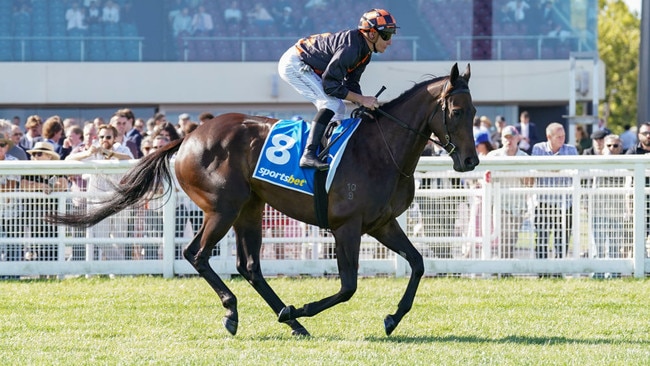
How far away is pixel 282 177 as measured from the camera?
6941mm

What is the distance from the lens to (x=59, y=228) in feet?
32.2

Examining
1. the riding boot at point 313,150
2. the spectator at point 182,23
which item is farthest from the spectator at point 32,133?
the spectator at point 182,23

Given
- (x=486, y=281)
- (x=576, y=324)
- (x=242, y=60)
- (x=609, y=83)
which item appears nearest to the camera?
(x=576, y=324)

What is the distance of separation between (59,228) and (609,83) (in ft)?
102

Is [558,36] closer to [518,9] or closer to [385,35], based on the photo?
[518,9]

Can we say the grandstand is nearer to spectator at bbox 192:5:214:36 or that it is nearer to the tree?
spectator at bbox 192:5:214:36

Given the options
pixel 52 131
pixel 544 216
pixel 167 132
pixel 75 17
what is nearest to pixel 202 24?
pixel 75 17

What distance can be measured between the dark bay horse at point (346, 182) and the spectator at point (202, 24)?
16.9m

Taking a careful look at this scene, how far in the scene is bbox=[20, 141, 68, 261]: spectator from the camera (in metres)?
9.72

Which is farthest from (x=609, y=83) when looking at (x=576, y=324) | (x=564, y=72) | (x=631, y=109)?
(x=576, y=324)

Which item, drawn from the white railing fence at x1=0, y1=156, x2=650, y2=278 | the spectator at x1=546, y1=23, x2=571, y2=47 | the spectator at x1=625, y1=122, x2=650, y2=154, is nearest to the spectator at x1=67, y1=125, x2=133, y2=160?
the white railing fence at x1=0, y1=156, x2=650, y2=278

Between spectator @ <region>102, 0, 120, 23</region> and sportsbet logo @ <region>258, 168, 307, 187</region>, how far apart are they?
17.8 metres

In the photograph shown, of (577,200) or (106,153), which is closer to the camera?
(577,200)

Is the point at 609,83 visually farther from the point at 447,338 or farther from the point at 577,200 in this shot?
the point at 447,338
